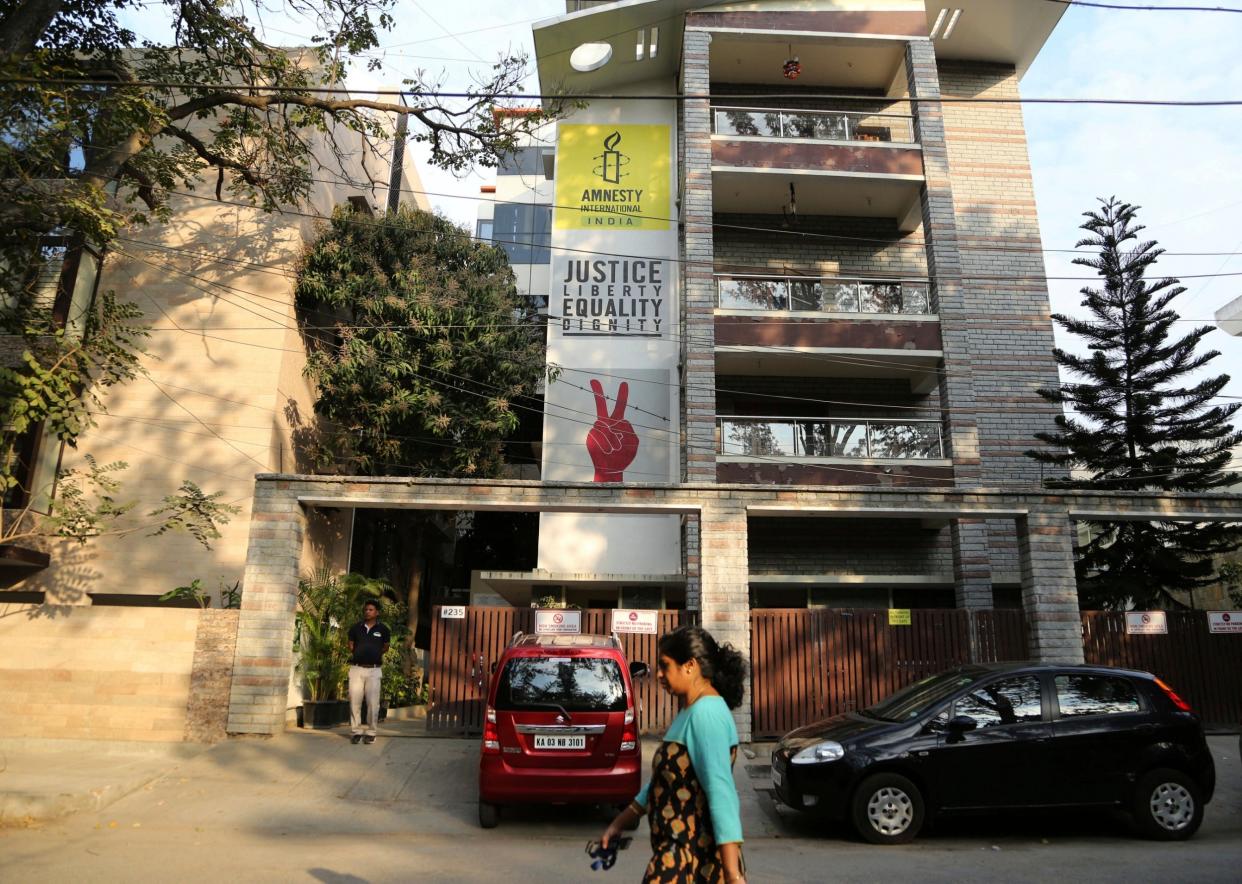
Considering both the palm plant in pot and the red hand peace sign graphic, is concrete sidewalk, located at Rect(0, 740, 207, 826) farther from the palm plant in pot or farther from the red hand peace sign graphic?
the red hand peace sign graphic

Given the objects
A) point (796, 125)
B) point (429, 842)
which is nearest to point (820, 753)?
point (429, 842)

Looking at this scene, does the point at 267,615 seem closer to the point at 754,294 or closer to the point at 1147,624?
the point at 754,294

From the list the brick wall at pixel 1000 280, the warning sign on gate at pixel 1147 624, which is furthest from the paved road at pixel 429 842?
the brick wall at pixel 1000 280

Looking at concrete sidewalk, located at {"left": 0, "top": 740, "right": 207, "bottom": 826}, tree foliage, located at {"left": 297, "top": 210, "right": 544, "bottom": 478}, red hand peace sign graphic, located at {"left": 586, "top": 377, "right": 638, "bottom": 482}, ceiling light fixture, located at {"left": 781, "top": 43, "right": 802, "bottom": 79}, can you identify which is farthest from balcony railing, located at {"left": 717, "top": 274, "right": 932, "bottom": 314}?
concrete sidewalk, located at {"left": 0, "top": 740, "right": 207, "bottom": 826}

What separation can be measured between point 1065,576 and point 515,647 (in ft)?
26.6

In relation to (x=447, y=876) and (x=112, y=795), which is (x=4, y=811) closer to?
(x=112, y=795)

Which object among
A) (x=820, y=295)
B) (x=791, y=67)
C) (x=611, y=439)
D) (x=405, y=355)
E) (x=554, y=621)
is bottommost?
(x=554, y=621)

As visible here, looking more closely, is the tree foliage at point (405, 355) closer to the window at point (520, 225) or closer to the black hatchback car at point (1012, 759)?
the black hatchback car at point (1012, 759)

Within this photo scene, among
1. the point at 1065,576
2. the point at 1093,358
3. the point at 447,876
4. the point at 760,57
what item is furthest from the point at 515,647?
the point at 760,57

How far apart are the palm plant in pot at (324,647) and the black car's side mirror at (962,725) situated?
868 cm

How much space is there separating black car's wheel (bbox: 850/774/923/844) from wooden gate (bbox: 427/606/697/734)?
453cm

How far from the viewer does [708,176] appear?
18516mm

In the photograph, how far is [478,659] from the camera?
1168 cm

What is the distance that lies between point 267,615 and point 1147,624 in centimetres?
1208
